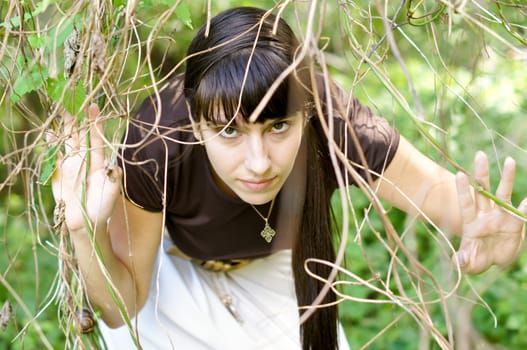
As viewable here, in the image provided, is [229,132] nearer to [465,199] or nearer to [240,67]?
[240,67]

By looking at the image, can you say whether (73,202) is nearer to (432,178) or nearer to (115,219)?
(115,219)

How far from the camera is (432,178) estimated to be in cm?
192

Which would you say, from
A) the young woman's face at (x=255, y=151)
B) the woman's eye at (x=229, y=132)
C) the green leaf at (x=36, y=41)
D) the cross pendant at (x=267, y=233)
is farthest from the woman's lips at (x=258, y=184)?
the green leaf at (x=36, y=41)

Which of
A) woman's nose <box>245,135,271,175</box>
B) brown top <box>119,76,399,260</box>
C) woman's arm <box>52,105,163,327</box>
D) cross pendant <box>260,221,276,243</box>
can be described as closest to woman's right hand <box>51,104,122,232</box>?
woman's arm <box>52,105,163,327</box>

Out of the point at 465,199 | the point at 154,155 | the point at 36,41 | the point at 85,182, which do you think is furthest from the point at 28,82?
the point at 465,199

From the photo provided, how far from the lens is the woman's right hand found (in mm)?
1493

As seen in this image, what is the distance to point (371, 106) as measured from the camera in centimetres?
339

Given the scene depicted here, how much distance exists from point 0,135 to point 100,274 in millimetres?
2283

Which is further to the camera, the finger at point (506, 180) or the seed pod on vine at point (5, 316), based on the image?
the finger at point (506, 180)

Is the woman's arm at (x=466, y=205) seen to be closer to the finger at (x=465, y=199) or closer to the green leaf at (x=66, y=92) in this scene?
the finger at (x=465, y=199)

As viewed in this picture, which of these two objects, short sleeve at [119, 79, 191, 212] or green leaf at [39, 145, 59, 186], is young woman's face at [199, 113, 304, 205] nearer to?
short sleeve at [119, 79, 191, 212]

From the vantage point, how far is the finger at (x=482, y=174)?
1.59 meters

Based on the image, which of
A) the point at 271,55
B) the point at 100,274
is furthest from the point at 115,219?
the point at 271,55

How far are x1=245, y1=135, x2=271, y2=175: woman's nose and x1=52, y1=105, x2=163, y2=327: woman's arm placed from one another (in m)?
0.25
